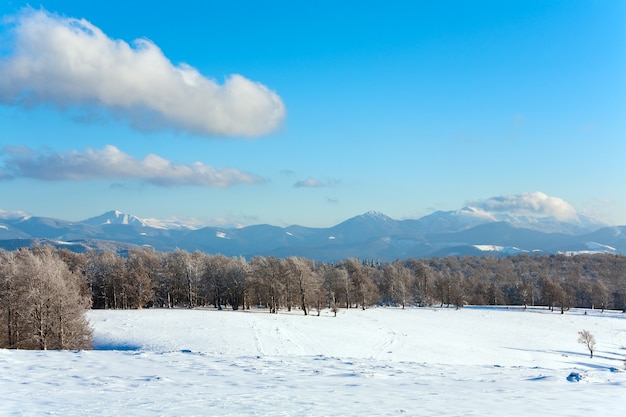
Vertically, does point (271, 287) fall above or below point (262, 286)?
below

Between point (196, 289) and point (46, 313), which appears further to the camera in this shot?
point (196, 289)

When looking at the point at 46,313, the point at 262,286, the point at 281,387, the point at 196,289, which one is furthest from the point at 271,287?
the point at 281,387

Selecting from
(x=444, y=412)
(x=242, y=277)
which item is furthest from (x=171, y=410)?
(x=242, y=277)

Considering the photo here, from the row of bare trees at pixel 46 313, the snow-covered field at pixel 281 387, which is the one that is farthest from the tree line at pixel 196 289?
the snow-covered field at pixel 281 387

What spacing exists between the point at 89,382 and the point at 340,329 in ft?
161

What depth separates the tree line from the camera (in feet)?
114

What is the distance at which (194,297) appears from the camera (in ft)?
332

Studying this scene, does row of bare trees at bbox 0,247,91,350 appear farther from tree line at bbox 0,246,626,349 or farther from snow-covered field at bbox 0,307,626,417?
snow-covered field at bbox 0,307,626,417

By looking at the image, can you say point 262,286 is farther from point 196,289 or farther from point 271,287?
point 196,289

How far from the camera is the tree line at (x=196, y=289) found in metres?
34.8

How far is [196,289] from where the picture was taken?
99312 mm

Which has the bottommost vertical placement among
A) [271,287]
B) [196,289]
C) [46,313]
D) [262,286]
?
[196,289]

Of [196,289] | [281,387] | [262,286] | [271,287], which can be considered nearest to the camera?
[281,387]

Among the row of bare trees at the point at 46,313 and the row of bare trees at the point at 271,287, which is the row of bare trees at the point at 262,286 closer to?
the row of bare trees at the point at 271,287
